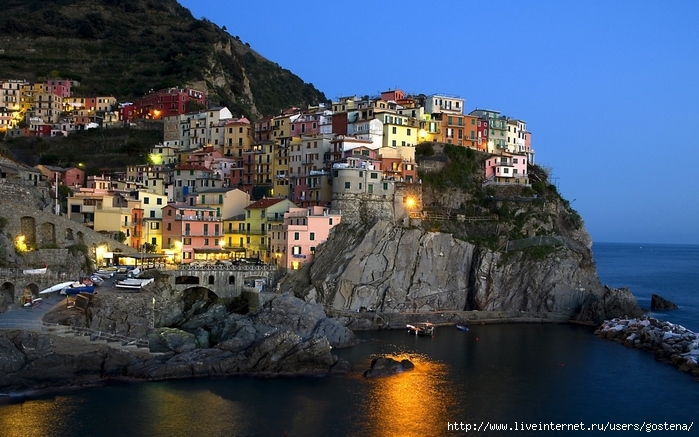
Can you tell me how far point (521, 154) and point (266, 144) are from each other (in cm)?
2626

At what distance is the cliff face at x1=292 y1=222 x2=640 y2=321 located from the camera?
53.8 m

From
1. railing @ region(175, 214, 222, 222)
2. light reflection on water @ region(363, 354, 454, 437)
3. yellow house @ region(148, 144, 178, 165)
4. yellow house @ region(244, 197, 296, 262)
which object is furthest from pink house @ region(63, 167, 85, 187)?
light reflection on water @ region(363, 354, 454, 437)

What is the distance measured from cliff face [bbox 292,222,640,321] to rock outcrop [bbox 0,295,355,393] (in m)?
7.40

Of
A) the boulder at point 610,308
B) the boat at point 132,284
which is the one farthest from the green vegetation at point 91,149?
the boulder at point 610,308

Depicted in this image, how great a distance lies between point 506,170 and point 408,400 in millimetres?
40336

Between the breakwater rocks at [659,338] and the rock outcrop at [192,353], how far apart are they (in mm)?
19800

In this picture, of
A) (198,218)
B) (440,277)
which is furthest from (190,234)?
(440,277)

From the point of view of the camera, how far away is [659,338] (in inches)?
1876

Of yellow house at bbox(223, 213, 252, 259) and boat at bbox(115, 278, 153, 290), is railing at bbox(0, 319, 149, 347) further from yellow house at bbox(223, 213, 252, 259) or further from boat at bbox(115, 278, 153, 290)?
yellow house at bbox(223, 213, 252, 259)

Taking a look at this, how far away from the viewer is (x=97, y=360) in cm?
3603

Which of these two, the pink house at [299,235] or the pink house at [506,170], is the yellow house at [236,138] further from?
the pink house at [506,170]

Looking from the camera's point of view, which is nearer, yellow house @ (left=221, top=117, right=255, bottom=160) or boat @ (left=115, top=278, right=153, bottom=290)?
boat @ (left=115, top=278, right=153, bottom=290)

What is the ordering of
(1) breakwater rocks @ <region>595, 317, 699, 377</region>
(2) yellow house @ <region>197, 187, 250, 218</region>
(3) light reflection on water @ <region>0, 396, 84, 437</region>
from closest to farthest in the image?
(3) light reflection on water @ <region>0, 396, 84, 437</region>, (1) breakwater rocks @ <region>595, 317, 699, 377</region>, (2) yellow house @ <region>197, 187, 250, 218</region>

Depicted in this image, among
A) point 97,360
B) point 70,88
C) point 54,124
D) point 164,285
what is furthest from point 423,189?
point 70,88
